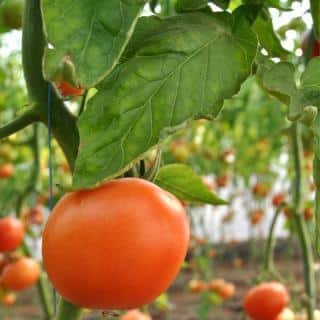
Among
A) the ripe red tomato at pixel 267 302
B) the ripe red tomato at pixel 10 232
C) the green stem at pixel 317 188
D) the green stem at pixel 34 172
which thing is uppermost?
the green stem at pixel 317 188

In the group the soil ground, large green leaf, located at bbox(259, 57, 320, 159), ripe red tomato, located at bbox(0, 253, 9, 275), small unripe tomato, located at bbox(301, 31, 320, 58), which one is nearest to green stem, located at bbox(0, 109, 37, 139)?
large green leaf, located at bbox(259, 57, 320, 159)

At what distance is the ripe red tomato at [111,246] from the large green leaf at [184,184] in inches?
5.8

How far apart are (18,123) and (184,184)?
202 millimetres

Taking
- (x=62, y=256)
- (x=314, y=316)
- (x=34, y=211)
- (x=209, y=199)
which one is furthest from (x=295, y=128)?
(x=34, y=211)

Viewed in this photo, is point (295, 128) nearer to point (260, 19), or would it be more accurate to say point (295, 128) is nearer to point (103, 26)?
point (260, 19)

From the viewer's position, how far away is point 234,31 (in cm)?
64

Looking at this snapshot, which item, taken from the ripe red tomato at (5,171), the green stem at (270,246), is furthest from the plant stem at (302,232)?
the ripe red tomato at (5,171)

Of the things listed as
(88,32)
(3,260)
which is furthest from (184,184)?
(3,260)

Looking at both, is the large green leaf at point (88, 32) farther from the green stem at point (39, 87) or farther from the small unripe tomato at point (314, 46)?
the small unripe tomato at point (314, 46)

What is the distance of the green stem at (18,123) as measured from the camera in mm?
702

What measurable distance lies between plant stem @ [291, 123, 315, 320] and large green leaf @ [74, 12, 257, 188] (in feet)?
2.31

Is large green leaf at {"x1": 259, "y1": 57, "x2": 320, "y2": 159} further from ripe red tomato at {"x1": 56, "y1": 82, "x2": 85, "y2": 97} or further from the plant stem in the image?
the plant stem

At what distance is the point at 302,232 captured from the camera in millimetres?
1311

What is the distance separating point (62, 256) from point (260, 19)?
13.9 inches
